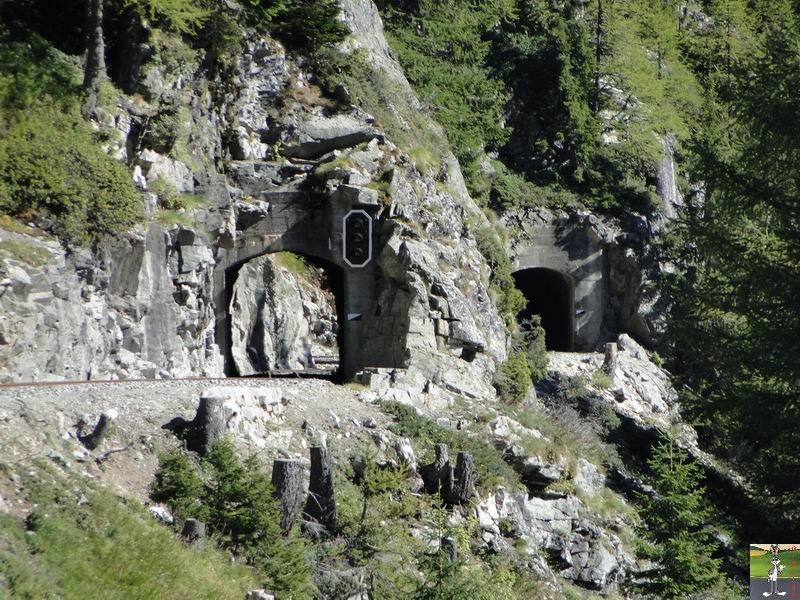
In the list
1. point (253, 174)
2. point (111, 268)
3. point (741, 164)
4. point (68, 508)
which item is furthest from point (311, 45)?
point (68, 508)

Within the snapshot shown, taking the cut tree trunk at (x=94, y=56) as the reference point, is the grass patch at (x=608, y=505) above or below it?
below

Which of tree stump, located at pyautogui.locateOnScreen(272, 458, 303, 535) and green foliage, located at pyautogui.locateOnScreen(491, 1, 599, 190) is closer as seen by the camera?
tree stump, located at pyautogui.locateOnScreen(272, 458, 303, 535)

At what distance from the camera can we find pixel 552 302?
3959 cm

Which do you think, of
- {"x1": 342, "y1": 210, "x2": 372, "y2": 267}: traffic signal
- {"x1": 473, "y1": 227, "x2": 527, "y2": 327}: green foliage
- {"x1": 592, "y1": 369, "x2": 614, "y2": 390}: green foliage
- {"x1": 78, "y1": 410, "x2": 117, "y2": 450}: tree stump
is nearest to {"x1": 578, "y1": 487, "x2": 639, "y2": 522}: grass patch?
{"x1": 473, "y1": 227, "x2": 527, "y2": 327}: green foliage

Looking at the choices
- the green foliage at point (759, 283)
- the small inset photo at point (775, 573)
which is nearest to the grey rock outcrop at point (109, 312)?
the green foliage at point (759, 283)

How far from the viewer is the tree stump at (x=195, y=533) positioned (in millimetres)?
12367

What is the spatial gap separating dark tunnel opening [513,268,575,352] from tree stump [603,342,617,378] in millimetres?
1963

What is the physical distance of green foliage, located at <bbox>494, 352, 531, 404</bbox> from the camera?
85.9ft

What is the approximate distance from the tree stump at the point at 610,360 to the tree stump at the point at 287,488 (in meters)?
21.4

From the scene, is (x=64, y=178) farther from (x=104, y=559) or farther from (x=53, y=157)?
(x=104, y=559)

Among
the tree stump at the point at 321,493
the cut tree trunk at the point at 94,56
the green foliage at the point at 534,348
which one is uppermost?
the cut tree trunk at the point at 94,56

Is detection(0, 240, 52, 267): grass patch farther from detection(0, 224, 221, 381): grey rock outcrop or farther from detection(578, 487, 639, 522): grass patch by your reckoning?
detection(578, 487, 639, 522): grass patch

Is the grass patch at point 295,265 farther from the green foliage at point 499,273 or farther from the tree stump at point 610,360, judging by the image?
the green foliage at point 499,273

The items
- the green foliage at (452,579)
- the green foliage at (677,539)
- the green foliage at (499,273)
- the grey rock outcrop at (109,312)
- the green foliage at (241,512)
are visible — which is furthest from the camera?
the green foliage at (499,273)
